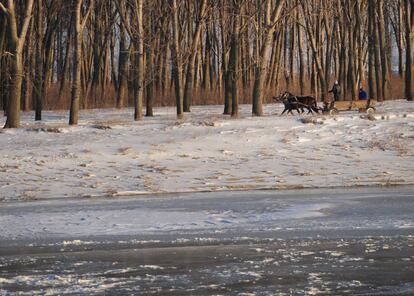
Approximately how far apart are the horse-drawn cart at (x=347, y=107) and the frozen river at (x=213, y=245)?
17.7m

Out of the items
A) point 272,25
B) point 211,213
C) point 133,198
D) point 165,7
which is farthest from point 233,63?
point 211,213

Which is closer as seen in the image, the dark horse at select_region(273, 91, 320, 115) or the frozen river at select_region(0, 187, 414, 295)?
the frozen river at select_region(0, 187, 414, 295)

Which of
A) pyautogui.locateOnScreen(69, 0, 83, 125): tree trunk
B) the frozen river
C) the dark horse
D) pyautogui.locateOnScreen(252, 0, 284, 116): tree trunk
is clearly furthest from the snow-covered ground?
the dark horse

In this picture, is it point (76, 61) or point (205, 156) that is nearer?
point (205, 156)

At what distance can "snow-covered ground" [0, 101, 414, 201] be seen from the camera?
23875 mm

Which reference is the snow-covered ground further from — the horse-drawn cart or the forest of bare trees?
the forest of bare trees

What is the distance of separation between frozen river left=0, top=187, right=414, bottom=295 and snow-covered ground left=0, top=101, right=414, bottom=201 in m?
3.26

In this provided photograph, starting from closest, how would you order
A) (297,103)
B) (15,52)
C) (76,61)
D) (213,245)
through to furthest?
(213,245) < (15,52) < (76,61) < (297,103)

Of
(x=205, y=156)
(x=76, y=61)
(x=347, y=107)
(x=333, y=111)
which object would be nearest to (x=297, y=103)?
(x=333, y=111)

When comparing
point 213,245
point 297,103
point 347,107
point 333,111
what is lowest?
point 213,245

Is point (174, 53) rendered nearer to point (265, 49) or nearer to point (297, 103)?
→ point (265, 49)

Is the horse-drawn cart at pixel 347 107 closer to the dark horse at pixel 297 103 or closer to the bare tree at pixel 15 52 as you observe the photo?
the dark horse at pixel 297 103

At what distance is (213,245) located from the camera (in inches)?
523

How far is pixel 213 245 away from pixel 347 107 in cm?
2589
